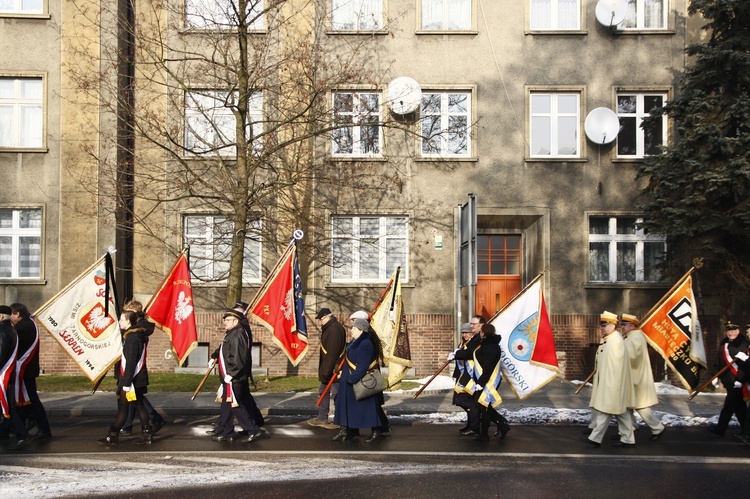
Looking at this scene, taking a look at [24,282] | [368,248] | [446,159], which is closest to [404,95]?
[446,159]

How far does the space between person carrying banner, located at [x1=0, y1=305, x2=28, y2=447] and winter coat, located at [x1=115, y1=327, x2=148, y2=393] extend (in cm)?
145

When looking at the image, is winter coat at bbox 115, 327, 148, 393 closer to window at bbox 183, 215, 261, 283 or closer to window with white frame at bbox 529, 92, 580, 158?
window at bbox 183, 215, 261, 283

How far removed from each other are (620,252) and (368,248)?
20.7 feet

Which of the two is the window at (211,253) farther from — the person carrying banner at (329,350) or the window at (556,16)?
the window at (556,16)

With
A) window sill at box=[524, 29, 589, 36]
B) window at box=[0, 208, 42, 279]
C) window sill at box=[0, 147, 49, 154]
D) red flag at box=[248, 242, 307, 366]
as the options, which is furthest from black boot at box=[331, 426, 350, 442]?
window sill at box=[524, 29, 589, 36]

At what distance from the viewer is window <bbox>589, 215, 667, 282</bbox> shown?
66.9 feet

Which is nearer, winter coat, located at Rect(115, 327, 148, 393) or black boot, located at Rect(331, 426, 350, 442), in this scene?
winter coat, located at Rect(115, 327, 148, 393)

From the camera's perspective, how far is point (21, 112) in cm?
2002

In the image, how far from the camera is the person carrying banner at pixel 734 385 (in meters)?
11.9

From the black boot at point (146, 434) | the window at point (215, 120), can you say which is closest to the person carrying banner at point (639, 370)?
the black boot at point (146, 434)

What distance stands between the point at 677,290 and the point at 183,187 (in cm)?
1025

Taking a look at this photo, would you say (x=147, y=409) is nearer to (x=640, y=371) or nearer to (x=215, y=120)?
(x=640, y=371)

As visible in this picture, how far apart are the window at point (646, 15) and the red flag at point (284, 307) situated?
38.4 ft

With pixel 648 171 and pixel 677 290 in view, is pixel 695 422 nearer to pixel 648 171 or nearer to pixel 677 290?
pixel 677 290
